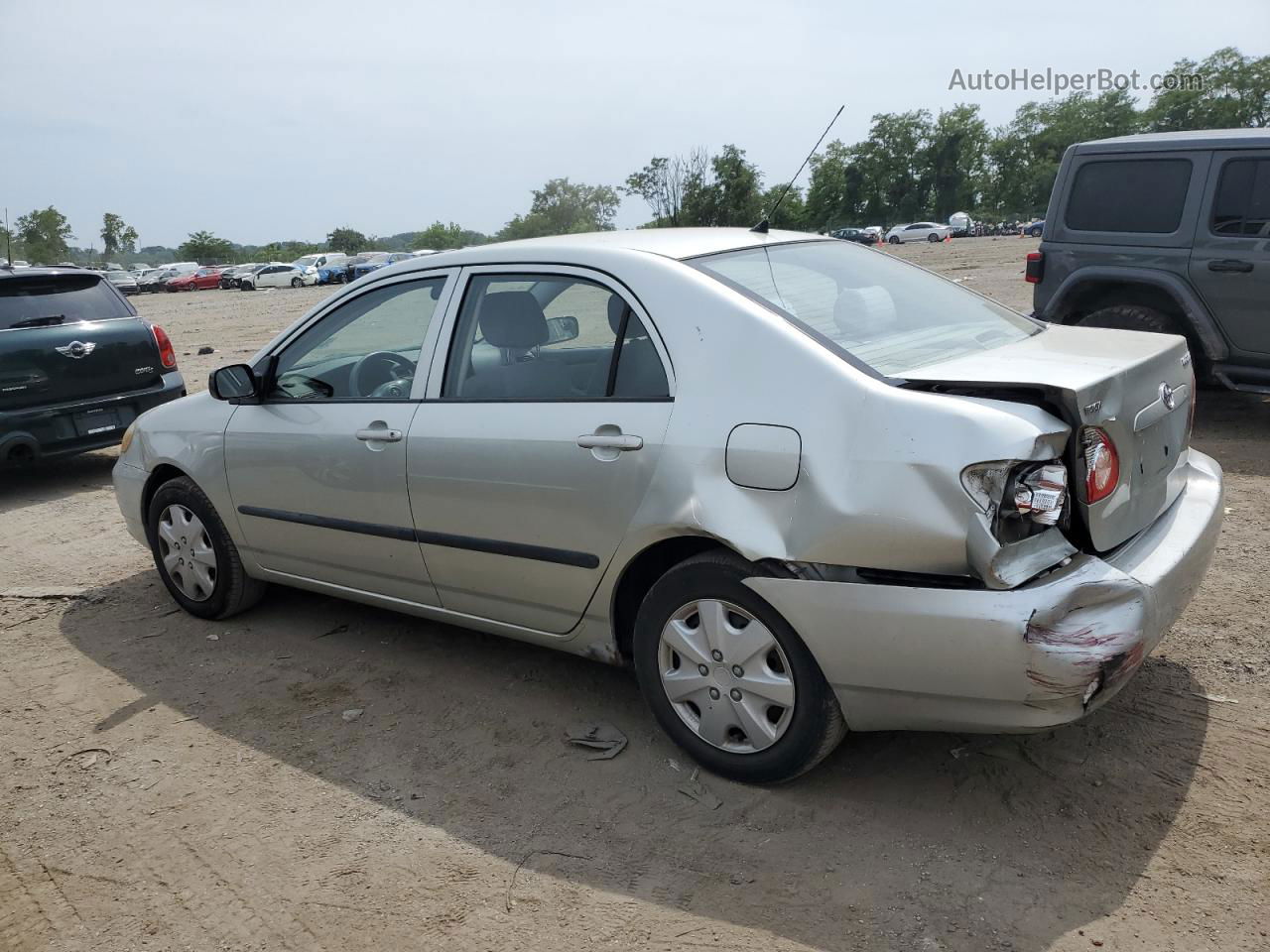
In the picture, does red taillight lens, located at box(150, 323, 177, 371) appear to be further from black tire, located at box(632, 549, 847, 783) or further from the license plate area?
black tire, located at box(632, 549, 847, 783)

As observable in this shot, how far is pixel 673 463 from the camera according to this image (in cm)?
305

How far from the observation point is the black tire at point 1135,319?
7.23 meters

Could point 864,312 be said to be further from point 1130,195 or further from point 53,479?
point 53,479

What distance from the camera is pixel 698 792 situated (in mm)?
3176

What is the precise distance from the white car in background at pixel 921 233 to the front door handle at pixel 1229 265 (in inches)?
2419

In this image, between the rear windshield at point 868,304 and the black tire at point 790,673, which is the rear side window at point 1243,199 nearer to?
the rear windshield at point 868,304

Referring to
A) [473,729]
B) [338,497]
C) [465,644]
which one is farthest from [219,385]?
[473,729]

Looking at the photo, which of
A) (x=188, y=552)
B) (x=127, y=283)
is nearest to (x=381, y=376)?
(x=188, y=552)

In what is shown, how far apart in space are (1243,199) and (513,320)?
5.56m

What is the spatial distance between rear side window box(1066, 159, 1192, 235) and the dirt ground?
145 inches

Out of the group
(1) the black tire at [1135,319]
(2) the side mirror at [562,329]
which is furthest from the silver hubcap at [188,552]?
(1) the black tire at [1135,319]

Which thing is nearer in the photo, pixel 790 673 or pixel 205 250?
pixel 790 673

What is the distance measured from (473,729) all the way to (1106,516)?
219cm

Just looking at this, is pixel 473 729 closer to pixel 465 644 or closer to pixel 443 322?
pixel 465 644
